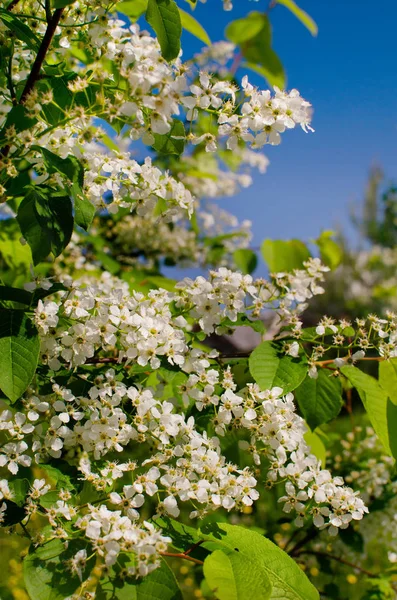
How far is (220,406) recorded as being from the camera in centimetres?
145

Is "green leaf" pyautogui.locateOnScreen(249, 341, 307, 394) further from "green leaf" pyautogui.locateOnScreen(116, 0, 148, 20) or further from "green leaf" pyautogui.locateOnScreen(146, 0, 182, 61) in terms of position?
"green leaf" pyautogui.locateOnScreen(116, 0, 148, 20)

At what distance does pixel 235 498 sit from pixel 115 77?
3.61ft

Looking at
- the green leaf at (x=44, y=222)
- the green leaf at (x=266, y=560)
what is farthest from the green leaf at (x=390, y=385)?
the green leaf at (x=44, y=222)

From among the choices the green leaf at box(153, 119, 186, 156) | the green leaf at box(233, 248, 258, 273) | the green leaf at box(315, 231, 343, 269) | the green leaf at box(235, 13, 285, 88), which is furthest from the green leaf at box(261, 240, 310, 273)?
the green leaf at box(153, 119, 186, 156)

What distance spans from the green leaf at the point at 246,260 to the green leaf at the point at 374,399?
163 centimetres

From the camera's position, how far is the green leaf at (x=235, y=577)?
1.09 meters

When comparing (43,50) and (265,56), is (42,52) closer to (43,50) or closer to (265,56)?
(43,50)

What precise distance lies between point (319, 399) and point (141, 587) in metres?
0.74

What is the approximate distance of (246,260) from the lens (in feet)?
10.5

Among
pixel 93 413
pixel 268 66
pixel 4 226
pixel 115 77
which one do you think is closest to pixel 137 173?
pixel 115 77

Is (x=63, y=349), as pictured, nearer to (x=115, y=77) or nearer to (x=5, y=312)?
(x=5, y=312)

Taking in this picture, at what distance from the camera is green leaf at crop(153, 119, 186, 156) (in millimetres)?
1486

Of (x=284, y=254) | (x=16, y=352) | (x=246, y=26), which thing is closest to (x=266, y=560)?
(x=16, y=352)

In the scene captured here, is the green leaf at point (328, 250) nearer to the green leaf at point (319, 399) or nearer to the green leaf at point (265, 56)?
the green leaf at point (265, 56)
